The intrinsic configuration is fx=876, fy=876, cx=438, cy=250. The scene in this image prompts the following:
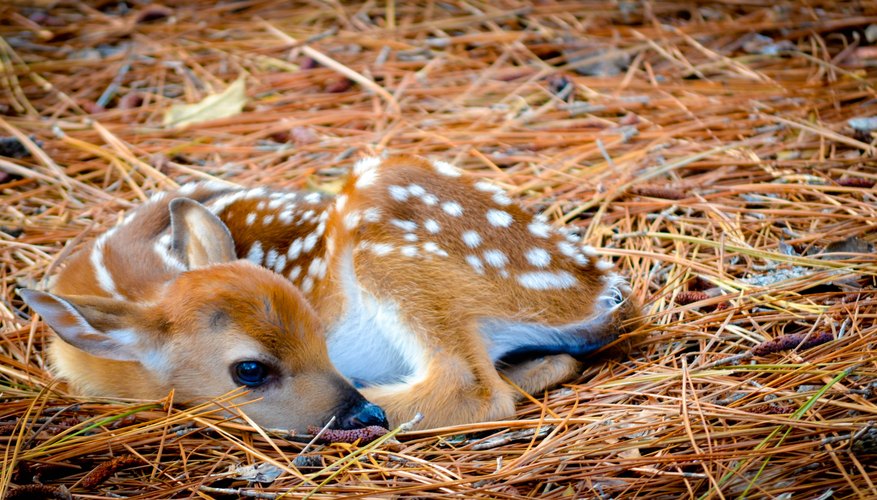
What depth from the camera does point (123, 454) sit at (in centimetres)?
272

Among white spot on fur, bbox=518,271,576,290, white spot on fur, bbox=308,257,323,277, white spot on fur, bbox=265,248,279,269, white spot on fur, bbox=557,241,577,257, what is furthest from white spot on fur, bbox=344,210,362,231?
white spot on fur, bbox=557,241,577,257

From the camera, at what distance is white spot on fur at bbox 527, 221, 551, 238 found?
10.6 feet

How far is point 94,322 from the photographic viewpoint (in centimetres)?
274

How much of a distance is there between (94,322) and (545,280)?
4.99 ft

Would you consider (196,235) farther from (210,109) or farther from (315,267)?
(210,109)

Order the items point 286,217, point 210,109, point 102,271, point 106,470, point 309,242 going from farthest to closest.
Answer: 1. point 210,109
2. point 286,217
3. point 309,242
4. point 102,271
5. point 106,470

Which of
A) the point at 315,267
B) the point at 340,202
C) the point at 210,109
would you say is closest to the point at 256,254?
the point at 315,267

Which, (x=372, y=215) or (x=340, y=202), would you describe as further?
(x=340, y=202)

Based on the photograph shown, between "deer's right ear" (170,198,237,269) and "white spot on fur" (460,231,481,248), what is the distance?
896 millimetres

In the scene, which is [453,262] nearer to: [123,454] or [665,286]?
[665,286]

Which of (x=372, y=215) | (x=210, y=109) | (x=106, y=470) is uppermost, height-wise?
(x=372, y=215)

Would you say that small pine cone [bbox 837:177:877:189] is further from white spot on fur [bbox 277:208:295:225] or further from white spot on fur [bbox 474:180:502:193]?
white spot on fur [bbox 277:208:295:225]

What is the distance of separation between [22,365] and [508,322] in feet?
5.89

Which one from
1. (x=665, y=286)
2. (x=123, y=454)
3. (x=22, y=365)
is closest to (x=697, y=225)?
(x=665, y=286)
